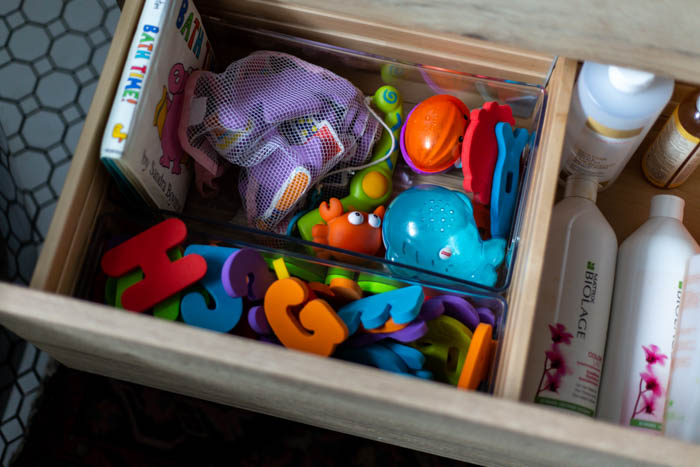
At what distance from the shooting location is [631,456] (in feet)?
1.59

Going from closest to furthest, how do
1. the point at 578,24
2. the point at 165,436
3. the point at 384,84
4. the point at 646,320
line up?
1. the point at 578,24
2. the point at 646,320
3. the point at 384,84
4. the point at 165,436

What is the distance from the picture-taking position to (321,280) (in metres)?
0.71

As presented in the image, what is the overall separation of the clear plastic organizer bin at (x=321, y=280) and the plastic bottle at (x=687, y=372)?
204 millimetres

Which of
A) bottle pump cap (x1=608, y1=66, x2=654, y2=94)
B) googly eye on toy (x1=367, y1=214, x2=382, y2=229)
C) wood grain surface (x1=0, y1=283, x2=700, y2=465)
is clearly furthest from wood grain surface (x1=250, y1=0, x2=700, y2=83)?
wood grain surface (x1=0, y1=283, x2=700, y2=465)

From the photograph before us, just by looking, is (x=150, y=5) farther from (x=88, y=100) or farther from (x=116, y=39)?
(x=88, y=100)

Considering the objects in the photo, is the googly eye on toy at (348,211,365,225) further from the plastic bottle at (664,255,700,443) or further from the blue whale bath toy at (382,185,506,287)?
the plastic bottle at (664,255,700,443)

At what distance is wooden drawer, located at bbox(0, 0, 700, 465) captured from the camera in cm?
49

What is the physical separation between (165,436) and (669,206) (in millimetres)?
773

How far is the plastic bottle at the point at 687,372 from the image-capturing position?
0.64 meters

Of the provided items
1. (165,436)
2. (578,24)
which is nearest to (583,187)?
(578,24)

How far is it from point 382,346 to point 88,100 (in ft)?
2.16

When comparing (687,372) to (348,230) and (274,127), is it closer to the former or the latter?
(348,230)

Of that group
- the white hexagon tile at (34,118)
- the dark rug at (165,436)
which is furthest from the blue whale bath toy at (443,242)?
the white hexagon tile at (34,118)

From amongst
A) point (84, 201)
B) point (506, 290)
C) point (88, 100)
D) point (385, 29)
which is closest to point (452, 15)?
point (385, 29)
